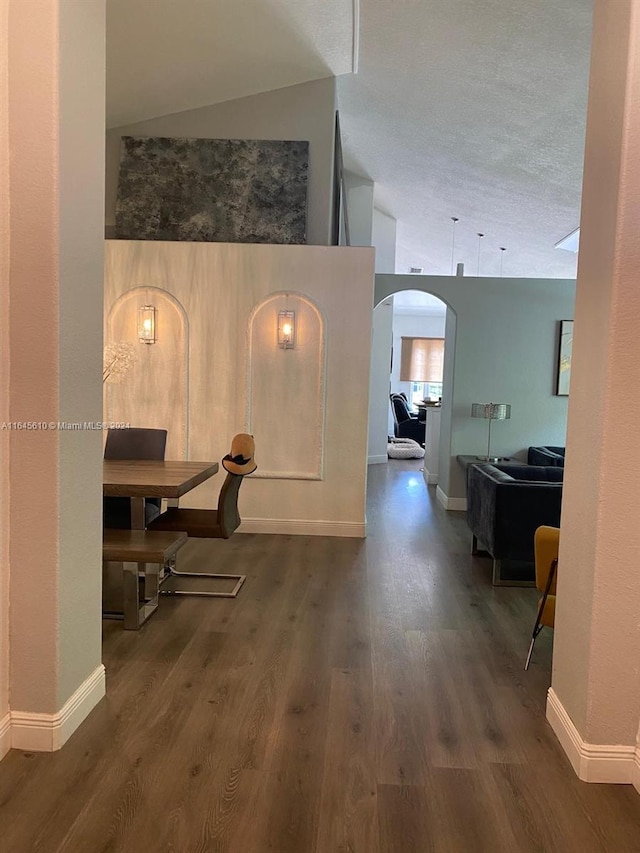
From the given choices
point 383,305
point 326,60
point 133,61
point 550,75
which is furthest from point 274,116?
point 383,305

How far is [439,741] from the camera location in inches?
94.5

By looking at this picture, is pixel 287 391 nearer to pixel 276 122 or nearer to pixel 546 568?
pixel 276 122

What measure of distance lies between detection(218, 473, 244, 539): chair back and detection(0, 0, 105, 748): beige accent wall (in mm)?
1469

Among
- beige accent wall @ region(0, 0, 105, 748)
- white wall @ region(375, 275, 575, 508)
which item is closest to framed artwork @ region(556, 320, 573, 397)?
white wall @ region(375, 275, 575, 508)

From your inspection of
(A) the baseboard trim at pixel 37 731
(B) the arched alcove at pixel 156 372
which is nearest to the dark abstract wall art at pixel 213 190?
(B) the arched alcove at pixel 156 372

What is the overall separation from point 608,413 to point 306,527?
3833mm

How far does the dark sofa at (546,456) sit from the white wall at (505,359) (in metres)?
0.15

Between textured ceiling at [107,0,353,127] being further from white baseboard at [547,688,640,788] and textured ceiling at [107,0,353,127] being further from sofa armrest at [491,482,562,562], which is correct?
white baseboard at [547,688,640,788]

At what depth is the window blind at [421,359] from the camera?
15430 mm

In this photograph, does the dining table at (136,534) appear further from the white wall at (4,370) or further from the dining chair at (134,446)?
the white wall at (4,370)

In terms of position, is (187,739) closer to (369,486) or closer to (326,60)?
(326,60)

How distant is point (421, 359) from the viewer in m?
15.5

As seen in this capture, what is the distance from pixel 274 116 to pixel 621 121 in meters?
4.60

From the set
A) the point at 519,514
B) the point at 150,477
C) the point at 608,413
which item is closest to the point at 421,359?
the point at 519,514
